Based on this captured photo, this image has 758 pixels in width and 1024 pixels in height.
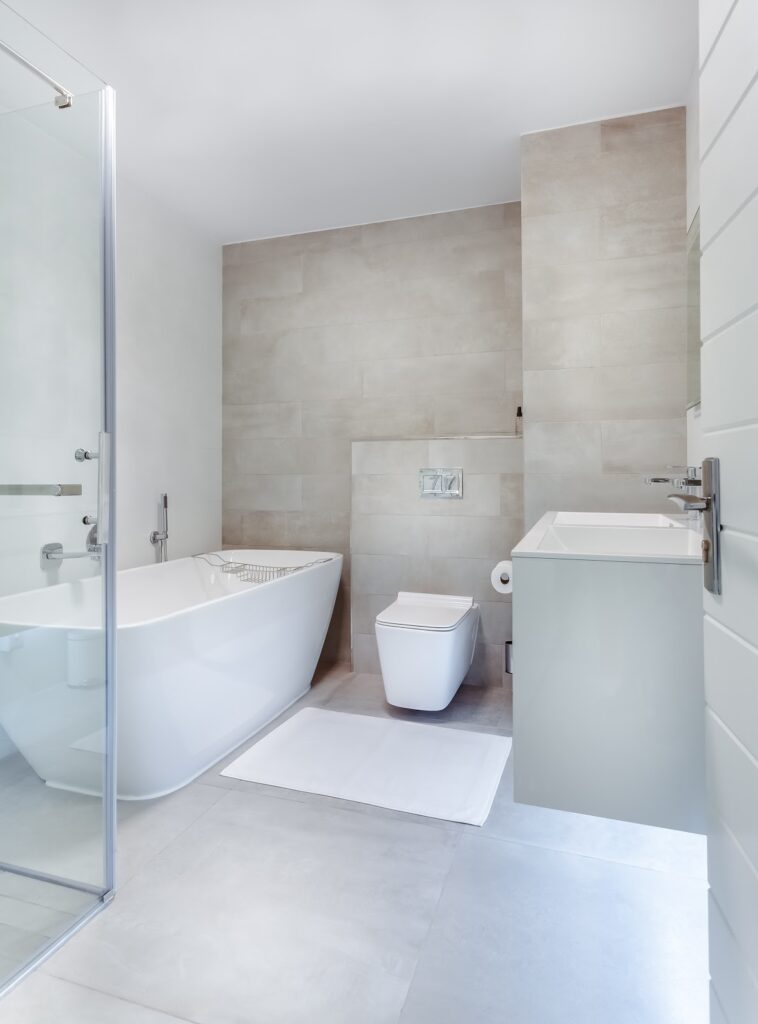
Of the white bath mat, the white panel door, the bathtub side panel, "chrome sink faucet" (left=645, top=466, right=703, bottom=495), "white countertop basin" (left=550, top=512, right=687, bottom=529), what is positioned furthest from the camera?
"white countertop basin" (left=550, top=512, right=687, bottom=529)

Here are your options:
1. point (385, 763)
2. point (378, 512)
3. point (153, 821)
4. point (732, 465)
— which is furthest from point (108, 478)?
point (378, 512)

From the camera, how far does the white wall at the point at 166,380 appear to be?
3.27 metres

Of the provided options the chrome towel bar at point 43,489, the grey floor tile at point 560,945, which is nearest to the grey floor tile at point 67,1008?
the grey floor tile at point 560,945

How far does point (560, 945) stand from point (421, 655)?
1408mm

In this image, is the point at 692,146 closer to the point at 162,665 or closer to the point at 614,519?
the point at 614,519

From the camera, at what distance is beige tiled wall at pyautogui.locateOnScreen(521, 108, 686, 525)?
8.96ft

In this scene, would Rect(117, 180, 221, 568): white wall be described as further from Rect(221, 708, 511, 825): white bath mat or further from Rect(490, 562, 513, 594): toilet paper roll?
Rect(490, 562, 513, 594): toilet paper roll

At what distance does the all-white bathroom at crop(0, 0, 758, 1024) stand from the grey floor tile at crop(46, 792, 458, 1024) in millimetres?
11

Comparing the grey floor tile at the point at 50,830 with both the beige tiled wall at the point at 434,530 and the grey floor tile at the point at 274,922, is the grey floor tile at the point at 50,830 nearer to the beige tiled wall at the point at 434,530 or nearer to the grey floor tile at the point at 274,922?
the grey floor tile at the point at 274,922

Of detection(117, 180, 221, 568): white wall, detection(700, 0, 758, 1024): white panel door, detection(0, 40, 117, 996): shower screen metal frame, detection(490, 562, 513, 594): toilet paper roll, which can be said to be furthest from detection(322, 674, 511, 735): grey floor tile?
detection(700, 0, 758, 1024): white panel door

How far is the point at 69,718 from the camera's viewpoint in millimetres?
1617

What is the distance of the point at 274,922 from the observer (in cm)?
160

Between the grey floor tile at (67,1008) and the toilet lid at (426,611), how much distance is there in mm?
1718

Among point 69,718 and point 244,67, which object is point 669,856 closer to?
point 69,718
